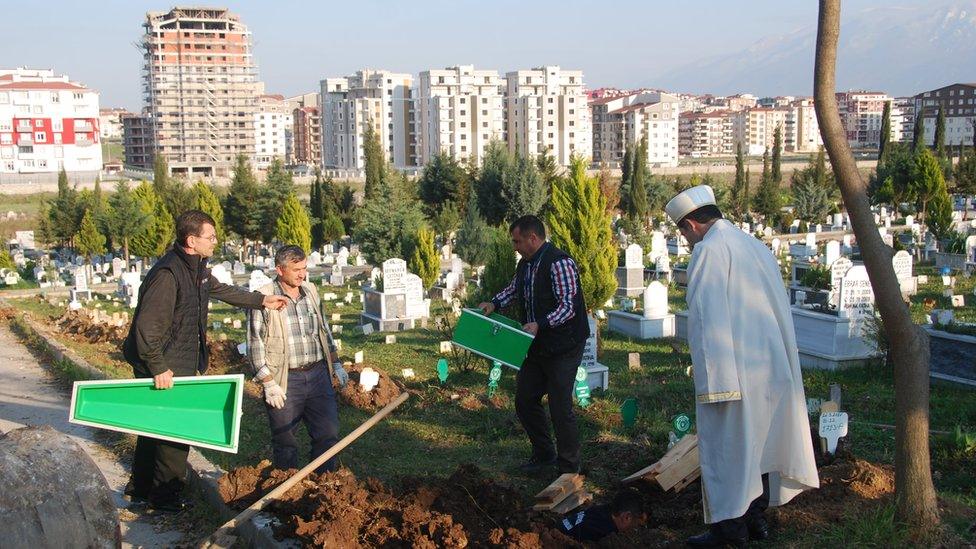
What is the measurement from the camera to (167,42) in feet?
283

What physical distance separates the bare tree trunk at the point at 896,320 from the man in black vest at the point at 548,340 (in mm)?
1826

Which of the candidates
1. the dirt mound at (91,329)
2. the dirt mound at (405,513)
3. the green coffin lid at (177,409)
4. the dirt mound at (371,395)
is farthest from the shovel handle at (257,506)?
the dirt mound at (91,329)

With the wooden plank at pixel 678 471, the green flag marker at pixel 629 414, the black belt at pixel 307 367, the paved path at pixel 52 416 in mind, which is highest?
the black belt at pixel 307 367

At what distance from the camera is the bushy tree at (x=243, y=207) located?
31.0m

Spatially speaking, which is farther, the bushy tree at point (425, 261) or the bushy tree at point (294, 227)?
the bushy tree at point (294, 227)

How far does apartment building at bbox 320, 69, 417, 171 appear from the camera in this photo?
94875 millimetres

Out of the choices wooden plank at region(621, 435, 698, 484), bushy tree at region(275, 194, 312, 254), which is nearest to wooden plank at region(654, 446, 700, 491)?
wooden plank at region(621, 435, 698, 484)

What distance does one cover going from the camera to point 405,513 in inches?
161

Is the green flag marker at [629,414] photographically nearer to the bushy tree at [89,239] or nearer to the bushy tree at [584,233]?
the bushy tree at [584,233]

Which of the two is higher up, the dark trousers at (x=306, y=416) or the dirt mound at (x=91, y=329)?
the dark trousers at (x=306, y=416)

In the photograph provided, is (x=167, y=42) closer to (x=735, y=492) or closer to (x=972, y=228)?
(x=972, y=228)

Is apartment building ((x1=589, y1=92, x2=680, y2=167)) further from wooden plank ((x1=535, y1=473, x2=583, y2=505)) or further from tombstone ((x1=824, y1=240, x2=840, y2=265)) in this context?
wooden plank ((x1=535, y1=473, x2=583, y2=505))

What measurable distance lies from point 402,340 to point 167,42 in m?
81.0

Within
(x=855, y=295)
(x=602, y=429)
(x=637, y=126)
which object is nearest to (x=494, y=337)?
(x=602, y=429)
